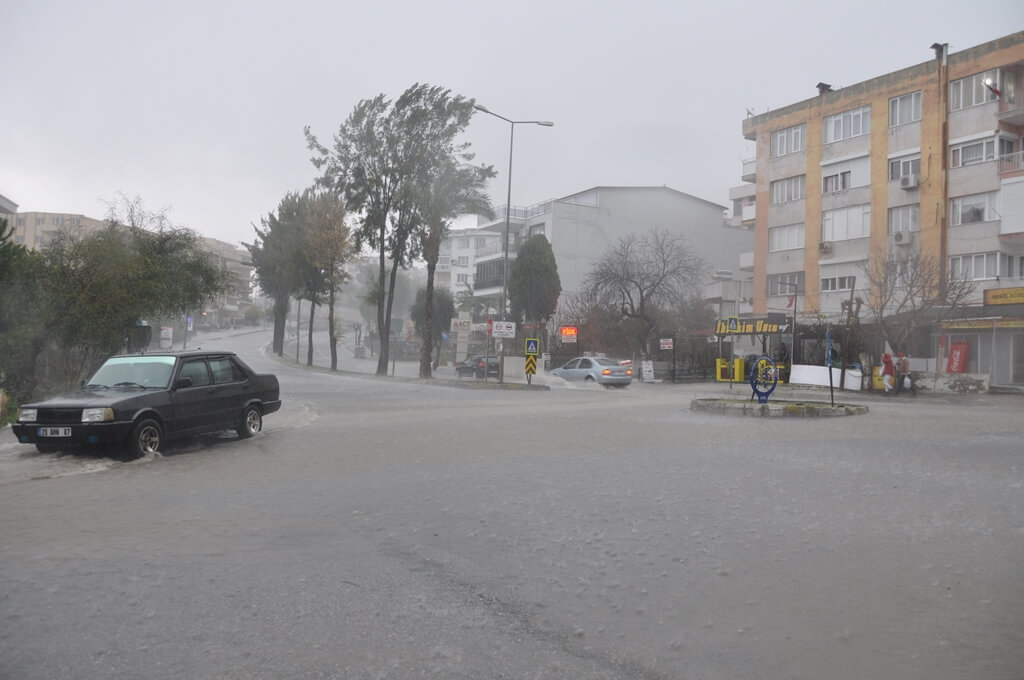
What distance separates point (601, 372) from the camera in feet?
115

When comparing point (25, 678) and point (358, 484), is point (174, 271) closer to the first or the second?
point (358, 484)

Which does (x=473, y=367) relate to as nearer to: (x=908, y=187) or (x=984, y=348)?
(x=908, y=187)

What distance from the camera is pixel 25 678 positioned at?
371cm

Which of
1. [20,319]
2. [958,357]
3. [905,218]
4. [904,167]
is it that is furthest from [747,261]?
[20,319]

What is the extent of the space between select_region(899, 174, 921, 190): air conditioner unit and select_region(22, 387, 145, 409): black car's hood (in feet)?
133

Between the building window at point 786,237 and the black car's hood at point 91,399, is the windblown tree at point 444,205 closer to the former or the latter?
the building window at point 786,237

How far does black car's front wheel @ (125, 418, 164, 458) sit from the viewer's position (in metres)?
11.0

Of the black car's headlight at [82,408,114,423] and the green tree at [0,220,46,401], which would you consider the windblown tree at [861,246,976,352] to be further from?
the black car's headlight at [82,408,114,423]

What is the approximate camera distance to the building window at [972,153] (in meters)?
39.8

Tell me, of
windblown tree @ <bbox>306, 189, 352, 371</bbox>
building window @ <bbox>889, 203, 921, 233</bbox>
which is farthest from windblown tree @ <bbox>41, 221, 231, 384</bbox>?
building window @ <bbox>889, 203, 921, 233</bbox>

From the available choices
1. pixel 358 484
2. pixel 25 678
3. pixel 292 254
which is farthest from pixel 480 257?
pixel 25 678

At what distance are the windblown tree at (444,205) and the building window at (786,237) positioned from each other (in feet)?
63.1

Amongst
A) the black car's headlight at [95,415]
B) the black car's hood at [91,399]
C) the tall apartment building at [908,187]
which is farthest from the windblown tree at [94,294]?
the tall apartment building at [908,187]

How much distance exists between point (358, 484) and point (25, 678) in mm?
5264
